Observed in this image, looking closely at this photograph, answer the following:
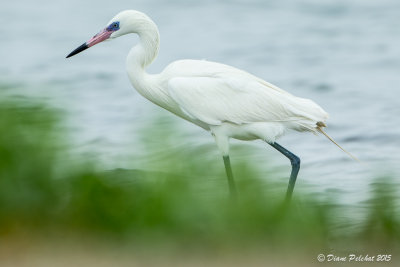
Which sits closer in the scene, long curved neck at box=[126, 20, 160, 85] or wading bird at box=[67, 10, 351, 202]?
wading bird at box=[67, 10, 351, 202]

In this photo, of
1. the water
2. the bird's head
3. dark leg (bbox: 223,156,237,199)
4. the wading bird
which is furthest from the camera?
the water

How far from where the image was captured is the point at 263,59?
50.9 ft

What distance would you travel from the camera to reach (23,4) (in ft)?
67.4

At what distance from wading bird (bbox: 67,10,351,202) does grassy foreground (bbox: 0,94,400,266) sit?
2.41 feet

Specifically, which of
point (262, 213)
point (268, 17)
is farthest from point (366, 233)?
point (268, 17)

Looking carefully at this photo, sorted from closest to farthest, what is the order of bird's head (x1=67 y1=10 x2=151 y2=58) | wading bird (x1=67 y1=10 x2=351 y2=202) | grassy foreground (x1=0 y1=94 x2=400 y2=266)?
grassy foreground (x1=0 y1=94 x2=400 y2=266) < wading bird (x1=67 y1=10 x2=351 y2=202) < bird's head (x1=67 y1=10 x2=151 y2=58)

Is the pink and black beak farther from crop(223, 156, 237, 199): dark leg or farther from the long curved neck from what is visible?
crop(223, 156, 237, 199): dark leg

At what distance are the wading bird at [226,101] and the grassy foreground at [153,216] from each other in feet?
2.41

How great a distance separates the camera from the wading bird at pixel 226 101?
732 cm

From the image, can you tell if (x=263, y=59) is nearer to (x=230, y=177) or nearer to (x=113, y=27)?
(x=113, y=27)

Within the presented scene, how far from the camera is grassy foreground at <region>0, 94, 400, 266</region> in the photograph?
587cm
